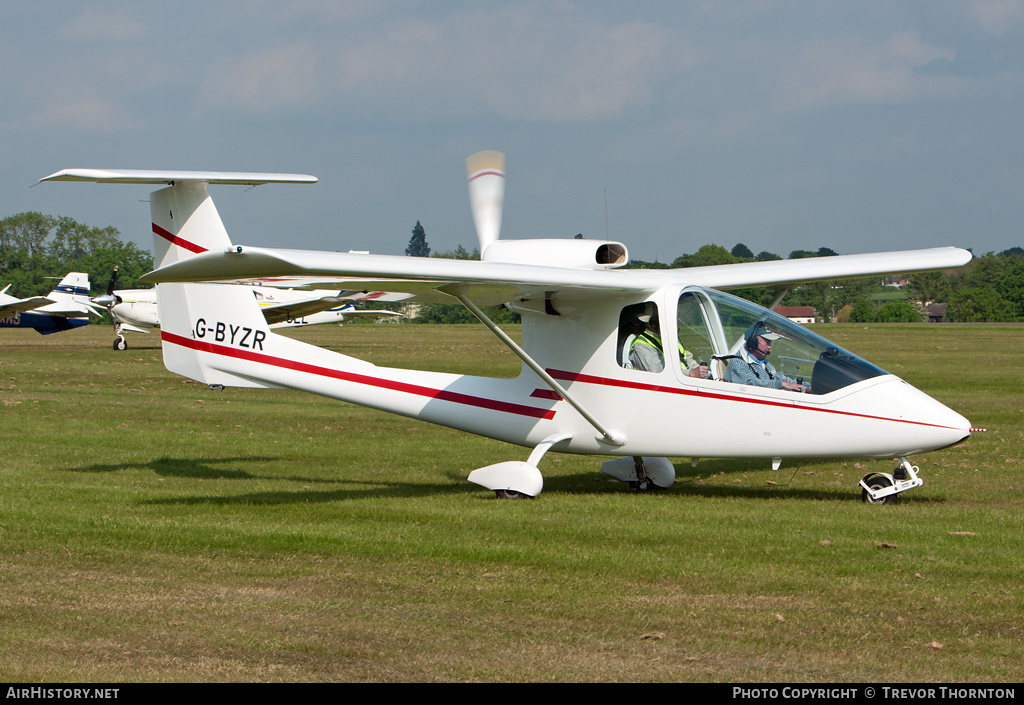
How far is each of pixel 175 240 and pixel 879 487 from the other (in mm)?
7946

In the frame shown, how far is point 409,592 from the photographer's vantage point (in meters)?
6.43

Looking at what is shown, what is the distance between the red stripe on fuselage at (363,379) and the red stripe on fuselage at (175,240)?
1103mm

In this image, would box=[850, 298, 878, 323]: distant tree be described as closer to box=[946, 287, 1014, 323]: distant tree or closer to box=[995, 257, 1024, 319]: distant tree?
box=[946, 287, 1014, 323]: distant tree

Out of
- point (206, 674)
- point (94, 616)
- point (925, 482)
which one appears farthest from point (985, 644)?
point (925, 482)

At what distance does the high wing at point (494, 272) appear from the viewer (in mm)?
7594

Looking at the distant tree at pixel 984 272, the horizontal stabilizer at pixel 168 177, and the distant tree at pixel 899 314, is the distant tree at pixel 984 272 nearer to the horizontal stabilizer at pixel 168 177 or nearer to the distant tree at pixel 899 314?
the distant tree at pixel 899 314

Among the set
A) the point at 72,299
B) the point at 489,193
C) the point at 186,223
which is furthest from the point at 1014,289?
the point at 186,223

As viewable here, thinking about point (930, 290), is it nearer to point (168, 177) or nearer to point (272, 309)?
point (272, 309)

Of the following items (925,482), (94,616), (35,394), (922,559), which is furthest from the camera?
(35,394)

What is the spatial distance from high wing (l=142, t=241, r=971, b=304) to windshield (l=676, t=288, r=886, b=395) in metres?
0.48

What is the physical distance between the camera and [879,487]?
9359mm
